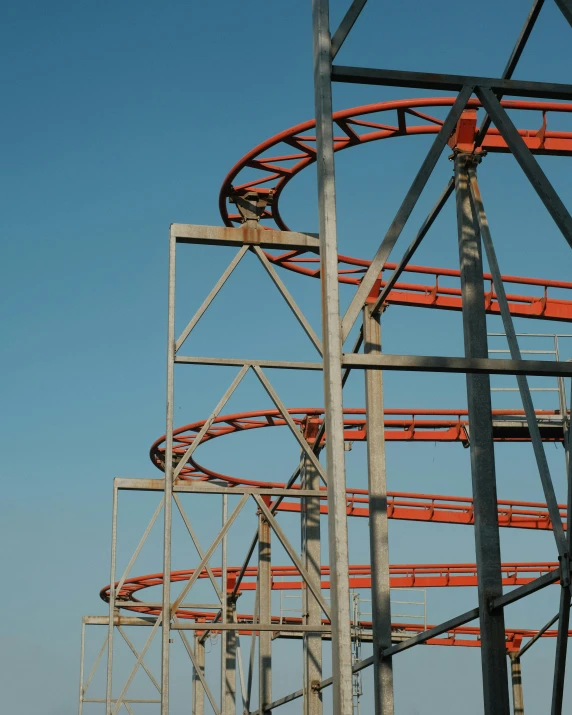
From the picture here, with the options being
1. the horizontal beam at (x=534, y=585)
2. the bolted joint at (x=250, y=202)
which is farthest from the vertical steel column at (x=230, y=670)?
the horizontal beam at (x=534, y=585)

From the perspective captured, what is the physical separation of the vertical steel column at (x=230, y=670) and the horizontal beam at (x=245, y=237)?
12493mm

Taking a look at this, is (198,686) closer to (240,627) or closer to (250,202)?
(240,627)

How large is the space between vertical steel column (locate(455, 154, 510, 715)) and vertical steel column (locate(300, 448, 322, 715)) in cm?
584

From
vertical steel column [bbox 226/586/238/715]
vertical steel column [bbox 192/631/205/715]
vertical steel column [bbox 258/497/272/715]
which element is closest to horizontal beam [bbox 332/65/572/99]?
vertical steel column [bbox 258/497/272/715]

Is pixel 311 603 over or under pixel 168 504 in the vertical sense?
under

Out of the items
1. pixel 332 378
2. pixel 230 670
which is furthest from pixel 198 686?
pixel 332 378

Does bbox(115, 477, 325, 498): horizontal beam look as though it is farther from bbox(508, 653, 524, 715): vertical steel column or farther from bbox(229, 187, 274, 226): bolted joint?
bbox(508, 653, 524, 715): vertical steel column

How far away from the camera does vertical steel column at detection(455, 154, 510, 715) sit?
35.7 ft

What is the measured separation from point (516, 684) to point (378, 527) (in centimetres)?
2035

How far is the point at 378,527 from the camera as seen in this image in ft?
45.4

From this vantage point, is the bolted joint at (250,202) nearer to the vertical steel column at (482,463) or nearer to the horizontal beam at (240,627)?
the vertical steel column at (482,463)

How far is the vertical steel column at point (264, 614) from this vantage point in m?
21.3

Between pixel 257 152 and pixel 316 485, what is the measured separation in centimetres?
624

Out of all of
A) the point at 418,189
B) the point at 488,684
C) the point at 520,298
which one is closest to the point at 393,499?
the point at 520,298
